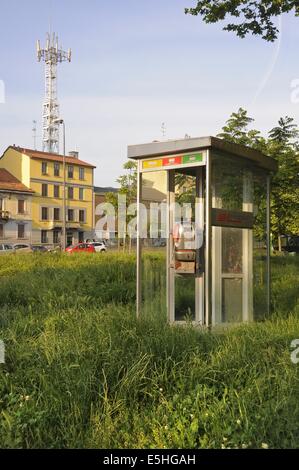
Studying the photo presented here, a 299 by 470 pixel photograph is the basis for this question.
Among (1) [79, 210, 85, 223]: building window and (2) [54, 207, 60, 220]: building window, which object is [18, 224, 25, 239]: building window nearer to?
(2) [54, 207, 60, 220]: building window

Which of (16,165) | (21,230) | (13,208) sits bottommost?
(21,230)

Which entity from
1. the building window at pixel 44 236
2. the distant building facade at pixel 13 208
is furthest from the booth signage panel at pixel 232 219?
the building window at pixel 44 236

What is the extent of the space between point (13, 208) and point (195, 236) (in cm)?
4472

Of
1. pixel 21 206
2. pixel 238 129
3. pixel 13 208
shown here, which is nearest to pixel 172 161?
pixel 238 129

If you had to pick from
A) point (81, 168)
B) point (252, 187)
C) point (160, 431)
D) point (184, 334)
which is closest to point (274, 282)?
point (252, 187)

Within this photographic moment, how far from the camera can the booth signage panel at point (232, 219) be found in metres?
6.70

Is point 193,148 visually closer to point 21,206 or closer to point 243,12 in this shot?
point 243,12

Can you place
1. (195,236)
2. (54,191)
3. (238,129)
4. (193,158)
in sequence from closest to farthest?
Answer: 1. (193,158)
2. (195,236)
3. (238,129)
4. (54,191)

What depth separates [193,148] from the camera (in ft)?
21.4

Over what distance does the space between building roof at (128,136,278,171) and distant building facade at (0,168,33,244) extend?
42.3 m

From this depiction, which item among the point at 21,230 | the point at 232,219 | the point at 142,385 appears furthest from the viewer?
the point at 21,230

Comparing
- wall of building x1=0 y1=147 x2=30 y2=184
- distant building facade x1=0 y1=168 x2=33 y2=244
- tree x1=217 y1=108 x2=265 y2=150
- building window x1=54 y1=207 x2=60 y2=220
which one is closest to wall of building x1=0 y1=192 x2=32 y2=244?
distant building facade x1=0 y1=168 x2=33 y2=244

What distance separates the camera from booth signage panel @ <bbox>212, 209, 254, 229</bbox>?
22.0 ft

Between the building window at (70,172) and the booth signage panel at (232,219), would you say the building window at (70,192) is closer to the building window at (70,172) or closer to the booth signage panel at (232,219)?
the building window at (70,172)
